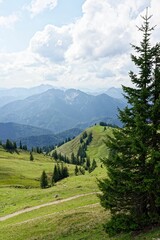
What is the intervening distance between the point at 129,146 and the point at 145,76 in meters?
5.82

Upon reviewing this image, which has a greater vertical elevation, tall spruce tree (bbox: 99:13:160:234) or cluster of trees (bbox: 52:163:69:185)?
tall spruce tree (bbox: 99:13:160:234)

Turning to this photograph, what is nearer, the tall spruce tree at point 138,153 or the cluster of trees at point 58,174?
the tall spruce tree at point 138,153

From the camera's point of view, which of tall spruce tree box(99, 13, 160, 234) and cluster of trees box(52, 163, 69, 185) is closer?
tall spruce tree box(99, 13, 160, 234)

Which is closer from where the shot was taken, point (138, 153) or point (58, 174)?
point (138, 153)

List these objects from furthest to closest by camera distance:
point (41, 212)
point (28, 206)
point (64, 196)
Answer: point (64, 196), point (28, 206), point (41, 212)

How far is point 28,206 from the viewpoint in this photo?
187ft

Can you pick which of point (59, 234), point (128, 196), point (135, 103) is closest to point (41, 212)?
point (59, 234)

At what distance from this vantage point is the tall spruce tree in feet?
77.7

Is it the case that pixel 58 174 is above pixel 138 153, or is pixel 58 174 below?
below

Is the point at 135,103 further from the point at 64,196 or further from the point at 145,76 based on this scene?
the point at 64,196

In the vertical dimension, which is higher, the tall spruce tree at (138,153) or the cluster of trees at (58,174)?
the tall spruce tree at (138,153)

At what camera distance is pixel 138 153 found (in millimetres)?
24078

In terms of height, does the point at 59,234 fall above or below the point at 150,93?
below

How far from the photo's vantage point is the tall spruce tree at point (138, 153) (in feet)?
77.7
